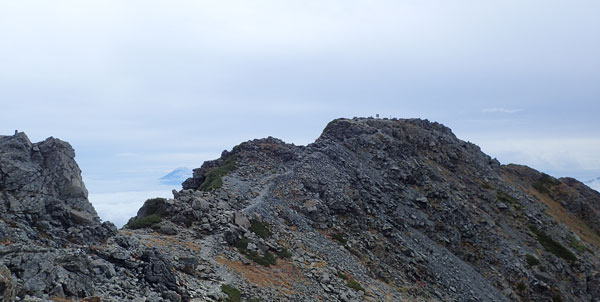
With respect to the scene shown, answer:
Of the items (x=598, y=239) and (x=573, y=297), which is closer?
(x=573, y=297)

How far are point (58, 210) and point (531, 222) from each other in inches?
2974

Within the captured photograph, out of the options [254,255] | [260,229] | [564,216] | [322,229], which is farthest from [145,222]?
[564,216]

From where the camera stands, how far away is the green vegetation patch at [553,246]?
71.4 m

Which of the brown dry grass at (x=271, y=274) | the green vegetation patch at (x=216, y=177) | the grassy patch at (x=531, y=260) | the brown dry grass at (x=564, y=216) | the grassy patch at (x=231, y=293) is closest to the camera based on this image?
the grassy patch at (x=231, y=293)

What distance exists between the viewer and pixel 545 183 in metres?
104

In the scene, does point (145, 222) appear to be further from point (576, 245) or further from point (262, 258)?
point (576, 245)

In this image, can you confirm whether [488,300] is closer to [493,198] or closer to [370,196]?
[370,196]

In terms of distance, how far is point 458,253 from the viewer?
65438mm

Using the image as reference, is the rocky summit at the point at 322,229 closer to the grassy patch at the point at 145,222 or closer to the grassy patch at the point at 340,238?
the grassy patch at the point at 145,222

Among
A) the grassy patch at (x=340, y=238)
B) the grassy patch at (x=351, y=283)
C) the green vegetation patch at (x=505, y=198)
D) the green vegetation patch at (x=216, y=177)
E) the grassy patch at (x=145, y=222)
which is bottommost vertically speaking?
the grassy patch at (x=351, y=283)

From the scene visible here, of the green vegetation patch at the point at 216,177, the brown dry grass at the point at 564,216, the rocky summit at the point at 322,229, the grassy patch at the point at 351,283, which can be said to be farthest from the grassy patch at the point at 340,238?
the brown dry grass at the point at 564,216

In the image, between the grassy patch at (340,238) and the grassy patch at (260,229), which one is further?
the grassy patch at (340,238)

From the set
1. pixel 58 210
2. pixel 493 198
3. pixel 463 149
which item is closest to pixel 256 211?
pixel 58 210

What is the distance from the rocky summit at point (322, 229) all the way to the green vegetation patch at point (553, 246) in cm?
24
